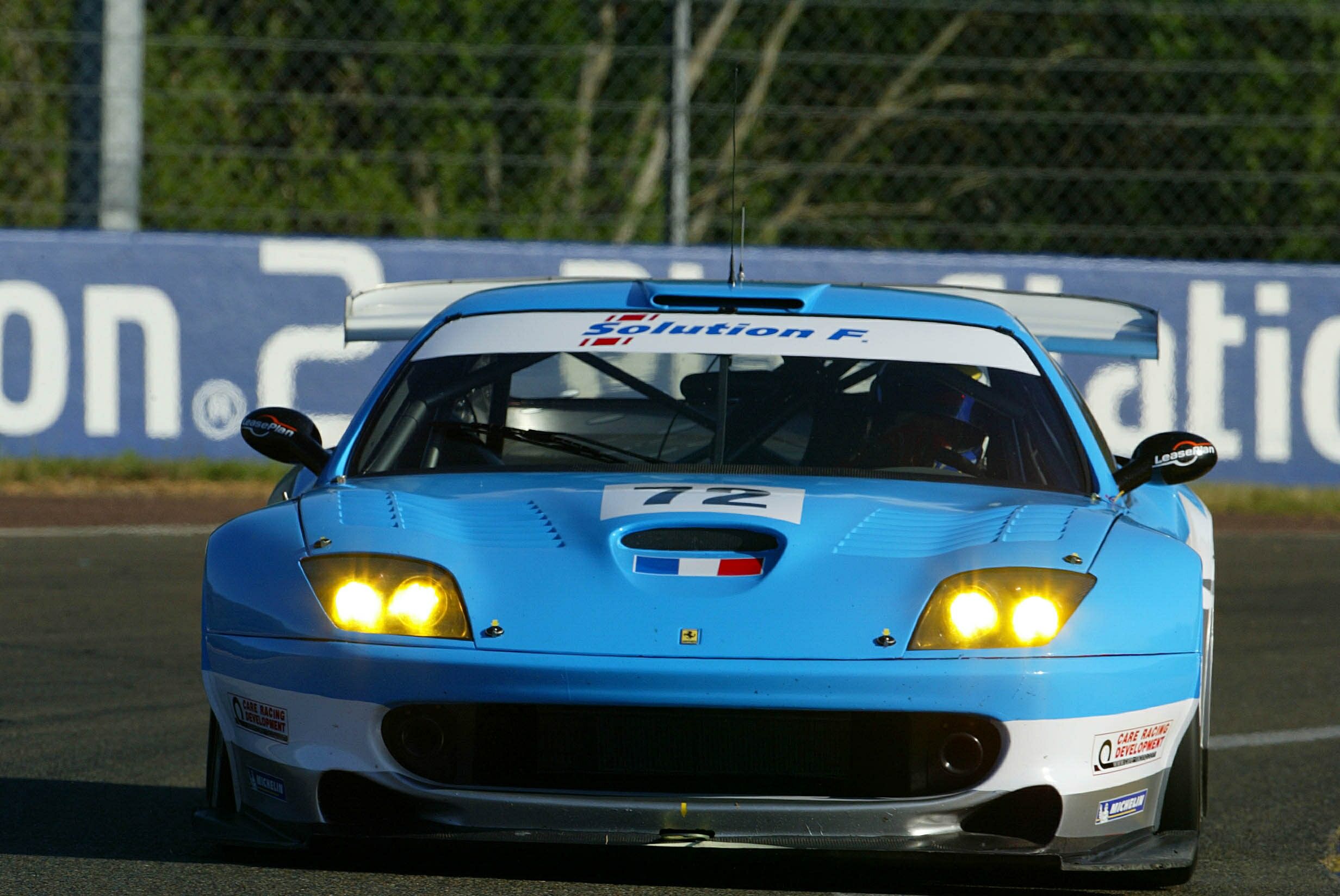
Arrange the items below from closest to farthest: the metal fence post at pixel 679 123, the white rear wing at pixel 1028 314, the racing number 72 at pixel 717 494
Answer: the racing number 72 at pixel 717 494, the white rear wing at pixel 1028 314, the metal fence post at pixel 679 123

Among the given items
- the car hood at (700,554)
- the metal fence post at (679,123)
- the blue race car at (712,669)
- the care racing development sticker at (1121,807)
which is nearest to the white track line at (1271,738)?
the blue race car at (712,669)

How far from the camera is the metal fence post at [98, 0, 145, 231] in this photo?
12.2 m

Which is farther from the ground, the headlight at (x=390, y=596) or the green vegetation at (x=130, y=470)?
the headlight at (x=390, y=596)

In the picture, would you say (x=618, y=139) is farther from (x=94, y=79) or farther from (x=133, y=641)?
(x=133, y=641)

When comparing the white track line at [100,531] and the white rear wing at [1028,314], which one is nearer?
the white rear wing at [1028,314]

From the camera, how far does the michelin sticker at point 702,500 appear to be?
12.5 feet

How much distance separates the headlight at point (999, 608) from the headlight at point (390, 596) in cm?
79

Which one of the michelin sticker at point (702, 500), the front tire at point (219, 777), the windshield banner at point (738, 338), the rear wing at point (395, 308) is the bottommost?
the front tire at point (219, 777)

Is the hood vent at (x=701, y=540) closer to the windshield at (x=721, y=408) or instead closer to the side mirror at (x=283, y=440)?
the windshield at (x=721, y=408)

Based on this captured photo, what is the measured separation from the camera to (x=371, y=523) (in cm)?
384

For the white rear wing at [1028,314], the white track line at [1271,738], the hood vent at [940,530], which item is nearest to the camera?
the hood vent at [940,530]

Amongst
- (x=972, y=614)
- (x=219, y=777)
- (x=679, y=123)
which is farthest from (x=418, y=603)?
(x=679, y=123)

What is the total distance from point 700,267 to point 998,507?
820 centimetres

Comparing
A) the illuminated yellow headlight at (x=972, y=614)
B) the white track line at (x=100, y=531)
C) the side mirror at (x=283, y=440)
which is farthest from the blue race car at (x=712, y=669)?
the white track line at (x=100, y=531)
